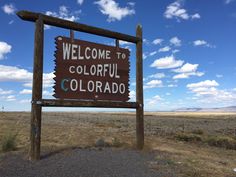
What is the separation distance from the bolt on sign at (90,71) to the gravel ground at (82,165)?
191 cm

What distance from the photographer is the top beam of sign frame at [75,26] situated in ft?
34.3

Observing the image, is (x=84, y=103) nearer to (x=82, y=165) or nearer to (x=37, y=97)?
(x=37, y=97)

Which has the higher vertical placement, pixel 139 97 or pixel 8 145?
pixel 139 97

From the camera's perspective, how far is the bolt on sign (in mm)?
11195

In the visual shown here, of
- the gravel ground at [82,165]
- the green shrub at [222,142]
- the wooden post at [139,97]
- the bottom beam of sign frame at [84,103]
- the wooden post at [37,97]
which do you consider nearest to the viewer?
the gravel ground at [82,165]

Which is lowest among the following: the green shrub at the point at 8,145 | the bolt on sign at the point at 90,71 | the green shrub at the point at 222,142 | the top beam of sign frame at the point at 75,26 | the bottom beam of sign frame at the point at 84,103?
the green shrub at the point at 222,142

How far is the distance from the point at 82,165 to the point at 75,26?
454 cm

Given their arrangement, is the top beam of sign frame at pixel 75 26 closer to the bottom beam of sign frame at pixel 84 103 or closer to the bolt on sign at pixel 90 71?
the bolt on sign at pixel 90 71

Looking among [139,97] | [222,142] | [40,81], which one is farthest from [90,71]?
[222,142]

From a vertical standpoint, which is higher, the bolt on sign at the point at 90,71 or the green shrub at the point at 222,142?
the bolt on sign at the point at 90,71

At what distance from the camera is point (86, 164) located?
31.6 feet

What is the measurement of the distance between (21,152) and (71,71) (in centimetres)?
299

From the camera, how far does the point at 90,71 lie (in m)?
12.0

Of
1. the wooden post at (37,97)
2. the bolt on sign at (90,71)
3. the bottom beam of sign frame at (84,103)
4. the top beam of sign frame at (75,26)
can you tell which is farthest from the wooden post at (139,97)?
the wooden post at (37,97)
